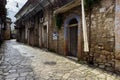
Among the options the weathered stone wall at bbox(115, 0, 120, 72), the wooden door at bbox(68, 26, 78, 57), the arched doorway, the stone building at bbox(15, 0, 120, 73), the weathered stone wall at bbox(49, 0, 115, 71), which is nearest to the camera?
the weathered stone wall at bbox(115, 0, 120, 72)

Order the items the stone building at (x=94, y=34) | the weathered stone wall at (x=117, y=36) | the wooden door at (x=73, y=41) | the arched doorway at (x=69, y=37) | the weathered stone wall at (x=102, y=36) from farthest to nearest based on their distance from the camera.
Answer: the arched doorway at (x=69, y=37) → the wooden door at (x=73, y=41) → the weathered stone wall at (x=102, y=36) → the stone building at (x=94, y=34) → the weathered stone wall at (x=117, y=36)

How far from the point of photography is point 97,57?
6688 mm

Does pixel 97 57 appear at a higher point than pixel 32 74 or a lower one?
higher

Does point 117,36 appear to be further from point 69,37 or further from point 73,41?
point 69,37

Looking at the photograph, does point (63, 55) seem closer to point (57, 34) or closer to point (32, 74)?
point (57, 34)

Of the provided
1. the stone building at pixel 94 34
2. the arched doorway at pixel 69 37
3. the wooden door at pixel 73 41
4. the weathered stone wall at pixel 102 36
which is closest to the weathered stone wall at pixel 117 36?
the stone building at pixel 94 34

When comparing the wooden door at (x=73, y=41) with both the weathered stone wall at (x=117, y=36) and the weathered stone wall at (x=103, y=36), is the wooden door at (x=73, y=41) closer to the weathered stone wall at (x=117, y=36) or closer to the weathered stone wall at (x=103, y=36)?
the weathered stone wall at (x=103, y=36)

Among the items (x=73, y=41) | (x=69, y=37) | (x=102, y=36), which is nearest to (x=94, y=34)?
(x=102, y=36)

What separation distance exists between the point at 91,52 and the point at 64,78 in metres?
2.58

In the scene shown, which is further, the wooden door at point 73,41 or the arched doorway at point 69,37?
the arched doorway at point 69,37

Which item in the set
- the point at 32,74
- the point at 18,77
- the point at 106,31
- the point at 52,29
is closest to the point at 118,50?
the point at 106,31

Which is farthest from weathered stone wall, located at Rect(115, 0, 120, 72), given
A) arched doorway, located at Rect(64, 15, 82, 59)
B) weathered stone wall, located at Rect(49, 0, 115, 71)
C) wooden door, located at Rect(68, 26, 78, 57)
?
arched doorway, located at Rect(64, 15, 82, 59)

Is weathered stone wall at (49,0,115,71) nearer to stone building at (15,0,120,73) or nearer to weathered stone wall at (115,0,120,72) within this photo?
stone building at (15,0,120,73)

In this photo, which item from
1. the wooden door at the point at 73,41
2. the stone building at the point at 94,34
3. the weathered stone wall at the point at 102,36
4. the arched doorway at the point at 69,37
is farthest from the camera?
the arched doorway at the point at 69,37
